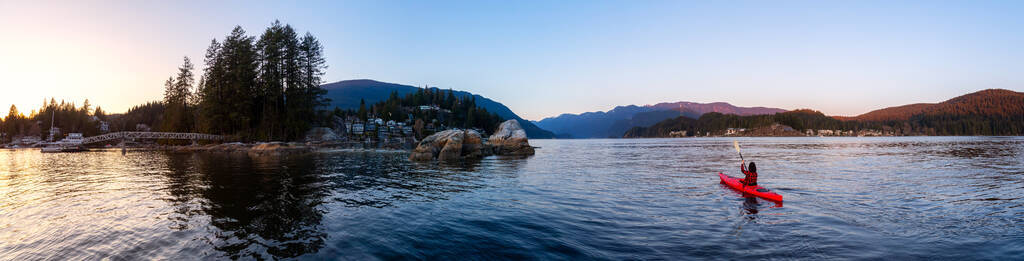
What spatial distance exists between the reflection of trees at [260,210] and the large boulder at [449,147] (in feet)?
50.7

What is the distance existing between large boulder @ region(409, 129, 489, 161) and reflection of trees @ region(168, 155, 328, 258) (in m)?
15.5

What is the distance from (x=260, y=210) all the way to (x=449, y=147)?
86.3 feet

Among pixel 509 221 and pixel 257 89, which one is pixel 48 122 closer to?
pixel 257 89

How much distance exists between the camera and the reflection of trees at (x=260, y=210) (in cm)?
864

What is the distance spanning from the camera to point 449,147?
1539 inches

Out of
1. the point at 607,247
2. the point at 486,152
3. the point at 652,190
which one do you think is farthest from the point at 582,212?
the point at 486,152

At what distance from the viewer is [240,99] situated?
64.3 meters

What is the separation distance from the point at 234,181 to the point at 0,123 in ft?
558

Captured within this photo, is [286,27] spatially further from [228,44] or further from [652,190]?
[652,190]

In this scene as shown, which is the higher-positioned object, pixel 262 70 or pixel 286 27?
pixel 286 27

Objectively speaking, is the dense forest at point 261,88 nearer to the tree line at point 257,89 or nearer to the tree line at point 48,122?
the tree line at point 257,89

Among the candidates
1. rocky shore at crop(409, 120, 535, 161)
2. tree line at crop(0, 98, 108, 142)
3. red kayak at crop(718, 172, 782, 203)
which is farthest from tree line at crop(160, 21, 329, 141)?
tree line at crop(0, 98, 108, 142)

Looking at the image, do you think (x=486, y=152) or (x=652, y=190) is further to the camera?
(x=486, y=152)

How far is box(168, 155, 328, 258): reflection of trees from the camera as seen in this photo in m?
8.64
